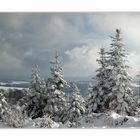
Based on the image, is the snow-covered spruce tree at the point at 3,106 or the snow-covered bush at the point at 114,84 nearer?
the snow-covered bush at the point at 114,84

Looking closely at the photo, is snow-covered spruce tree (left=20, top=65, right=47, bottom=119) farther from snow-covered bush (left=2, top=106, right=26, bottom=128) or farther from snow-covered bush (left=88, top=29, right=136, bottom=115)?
snow-covered bush (left=88, top=29, right=136, bottom=115)

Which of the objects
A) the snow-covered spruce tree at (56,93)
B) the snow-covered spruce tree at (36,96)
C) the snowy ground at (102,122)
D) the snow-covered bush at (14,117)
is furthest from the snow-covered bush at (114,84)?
the snow-covered bush at (14,117)

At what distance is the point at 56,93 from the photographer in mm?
20453

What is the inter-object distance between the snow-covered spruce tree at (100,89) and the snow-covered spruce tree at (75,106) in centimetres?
13

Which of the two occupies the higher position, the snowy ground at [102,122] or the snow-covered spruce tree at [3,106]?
the snow-covered spruce tree at [3,106]

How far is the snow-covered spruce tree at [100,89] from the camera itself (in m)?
20.4

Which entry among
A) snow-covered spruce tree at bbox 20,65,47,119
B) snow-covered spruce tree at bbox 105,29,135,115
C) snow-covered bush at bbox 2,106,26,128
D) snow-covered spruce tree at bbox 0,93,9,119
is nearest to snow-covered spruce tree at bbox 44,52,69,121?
snow-covered spruce tree at bbox 20,65,47,119

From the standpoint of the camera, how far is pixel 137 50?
803 inches

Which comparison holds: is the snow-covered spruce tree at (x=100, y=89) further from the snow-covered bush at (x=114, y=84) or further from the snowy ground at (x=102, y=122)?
the snowy ground at (x=102, y=122)

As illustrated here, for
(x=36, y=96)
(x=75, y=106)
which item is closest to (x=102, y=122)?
(x=75, y=106)

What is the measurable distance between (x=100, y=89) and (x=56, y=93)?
784 mm
